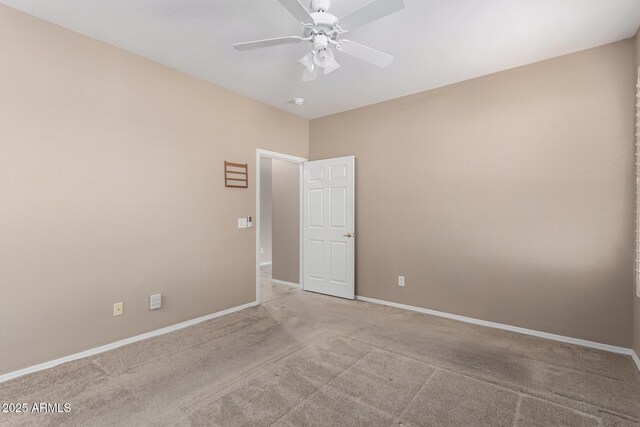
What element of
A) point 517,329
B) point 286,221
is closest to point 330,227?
point 286,221

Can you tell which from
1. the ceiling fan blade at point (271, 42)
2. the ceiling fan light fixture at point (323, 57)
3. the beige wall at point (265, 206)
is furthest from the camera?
the beige wall at point (265, 206)

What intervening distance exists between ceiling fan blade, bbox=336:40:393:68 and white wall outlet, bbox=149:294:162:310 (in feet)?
9.10

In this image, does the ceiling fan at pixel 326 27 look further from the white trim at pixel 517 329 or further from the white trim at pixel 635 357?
the white trim at pixel 635 357

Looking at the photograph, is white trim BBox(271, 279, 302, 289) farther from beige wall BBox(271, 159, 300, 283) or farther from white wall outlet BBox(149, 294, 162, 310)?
white wall outlet BBox(149, 294, 162, 310)

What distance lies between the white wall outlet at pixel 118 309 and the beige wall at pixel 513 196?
2.82 meters

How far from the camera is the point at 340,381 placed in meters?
2.27

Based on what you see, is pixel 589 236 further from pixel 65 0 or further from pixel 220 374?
pixel 65 0

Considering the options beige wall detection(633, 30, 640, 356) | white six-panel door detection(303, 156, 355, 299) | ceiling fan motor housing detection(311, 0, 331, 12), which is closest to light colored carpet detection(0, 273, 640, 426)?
beige wall detection(633, 30, 640, 356)

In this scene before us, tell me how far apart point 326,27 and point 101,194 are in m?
2.31

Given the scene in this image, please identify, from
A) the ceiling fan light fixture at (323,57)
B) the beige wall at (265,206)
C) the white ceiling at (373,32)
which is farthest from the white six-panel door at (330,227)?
the beige wall at (265,206)

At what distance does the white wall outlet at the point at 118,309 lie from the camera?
9.27ft

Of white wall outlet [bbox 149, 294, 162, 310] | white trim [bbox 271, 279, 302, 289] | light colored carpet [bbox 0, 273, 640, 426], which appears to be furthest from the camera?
white trim [bbox 271, 279, 302, 289]

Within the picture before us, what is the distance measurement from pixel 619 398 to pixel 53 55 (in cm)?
477

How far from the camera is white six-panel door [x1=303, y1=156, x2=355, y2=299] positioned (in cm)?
439
